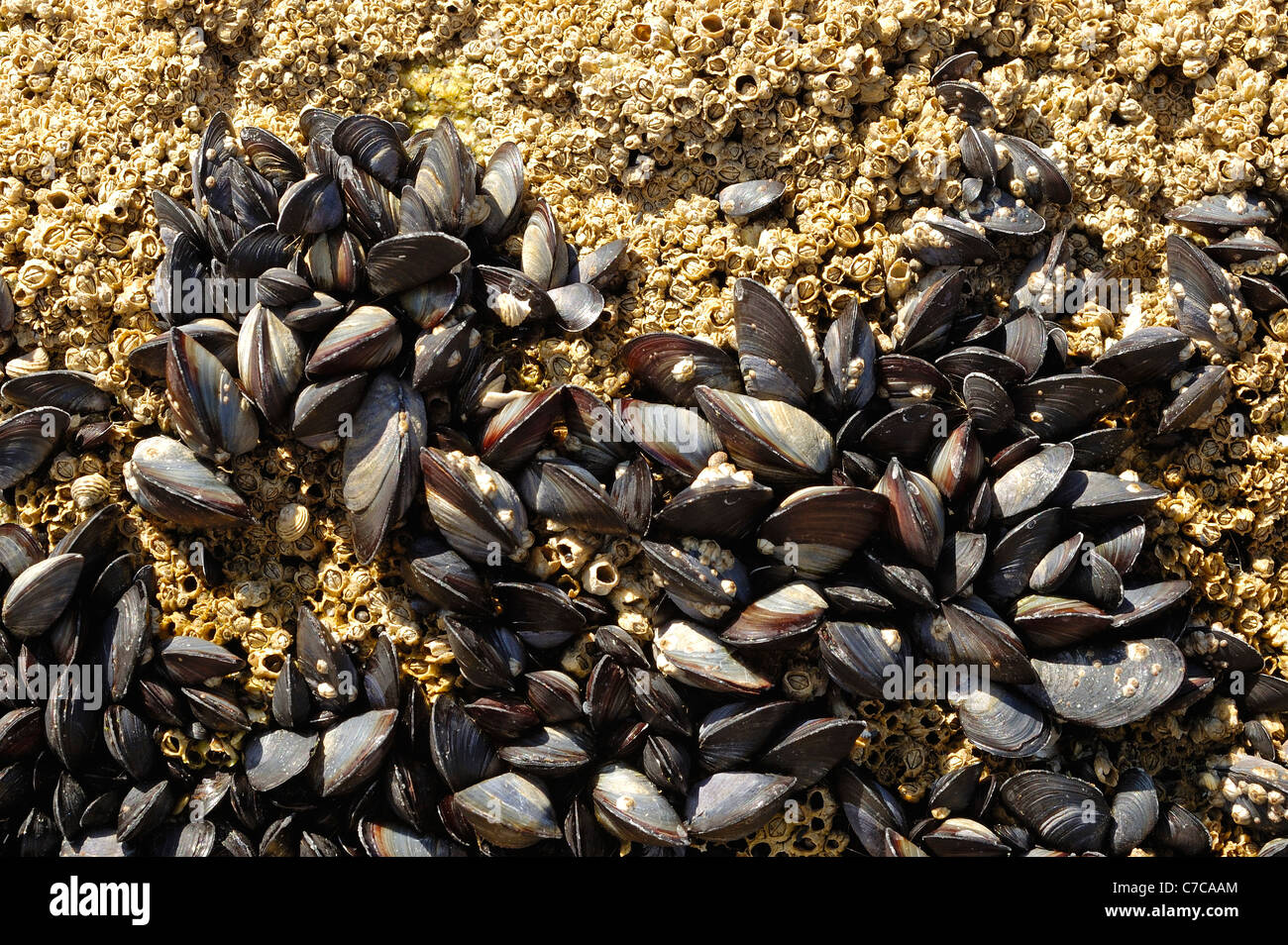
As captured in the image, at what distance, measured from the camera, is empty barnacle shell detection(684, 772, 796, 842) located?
9.75ft

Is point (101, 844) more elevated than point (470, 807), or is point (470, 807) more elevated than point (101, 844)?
point (470, 807)

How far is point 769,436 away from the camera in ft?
9.87

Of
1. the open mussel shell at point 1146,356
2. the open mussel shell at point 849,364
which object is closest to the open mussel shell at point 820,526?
the open mussel shell at point 849,364

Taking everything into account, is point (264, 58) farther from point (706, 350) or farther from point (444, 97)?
point (706, 350)

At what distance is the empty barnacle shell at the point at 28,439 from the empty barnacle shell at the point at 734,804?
2331mm

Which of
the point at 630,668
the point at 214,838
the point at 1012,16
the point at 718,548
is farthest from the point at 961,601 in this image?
the point at 214,838

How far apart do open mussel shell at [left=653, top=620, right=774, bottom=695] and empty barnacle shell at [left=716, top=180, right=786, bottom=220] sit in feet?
4.62

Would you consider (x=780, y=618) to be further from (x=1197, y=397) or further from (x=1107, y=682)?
(x=1197, y=397)

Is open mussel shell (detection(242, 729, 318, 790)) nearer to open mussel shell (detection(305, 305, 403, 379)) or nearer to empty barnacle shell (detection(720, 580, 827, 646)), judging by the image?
open mussel shell (detection(305, 305, 403, 379))

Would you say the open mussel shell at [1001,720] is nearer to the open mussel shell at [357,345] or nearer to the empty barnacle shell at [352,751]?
the empty barnacle shell at [352,751]

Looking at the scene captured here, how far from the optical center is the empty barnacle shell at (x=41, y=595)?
299cm

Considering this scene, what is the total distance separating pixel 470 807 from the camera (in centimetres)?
295

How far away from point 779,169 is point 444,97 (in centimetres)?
126

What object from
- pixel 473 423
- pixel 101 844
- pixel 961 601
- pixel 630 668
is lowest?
pixel 101 844
